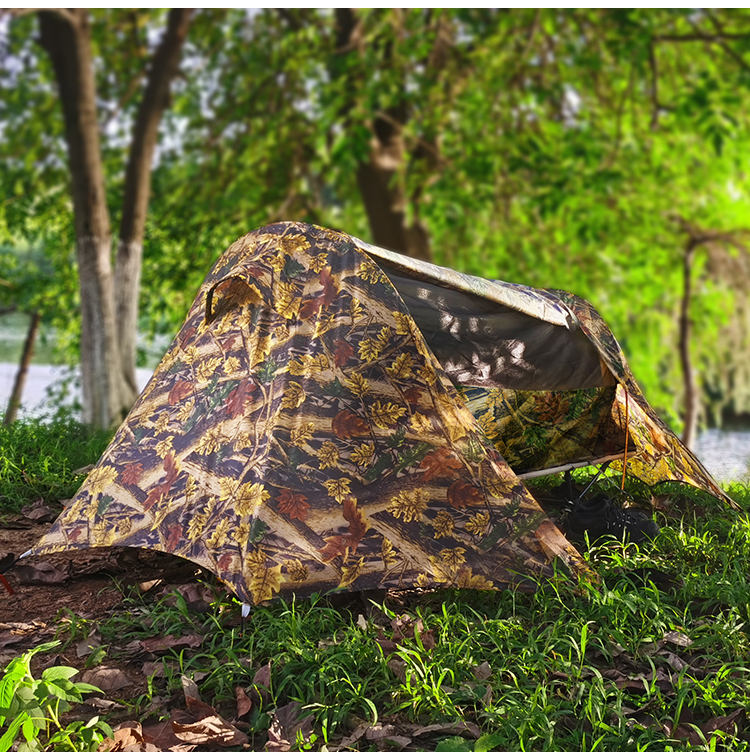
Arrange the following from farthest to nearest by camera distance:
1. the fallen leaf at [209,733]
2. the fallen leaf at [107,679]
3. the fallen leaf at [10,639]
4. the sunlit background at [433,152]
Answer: the sunlit background at [433,152], the fallen leaf at [10,639], the fallen leaf at [107,679], the fallen leaf at [209,733]

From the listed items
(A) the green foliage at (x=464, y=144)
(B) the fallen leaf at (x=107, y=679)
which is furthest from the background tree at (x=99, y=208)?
(B) the fallen leaf at (x=107, y=679)

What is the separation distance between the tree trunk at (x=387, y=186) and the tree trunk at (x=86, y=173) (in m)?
3.13

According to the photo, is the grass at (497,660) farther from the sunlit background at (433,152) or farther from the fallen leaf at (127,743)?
the sunlit background at (433,152)

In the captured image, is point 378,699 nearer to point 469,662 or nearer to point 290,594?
point 469,662

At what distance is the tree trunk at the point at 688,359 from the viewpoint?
939cm

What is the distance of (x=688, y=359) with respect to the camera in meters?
9.63

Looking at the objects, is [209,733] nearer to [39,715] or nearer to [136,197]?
[39,715]

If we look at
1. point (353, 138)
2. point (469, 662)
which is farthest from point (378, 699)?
point (353, 138)

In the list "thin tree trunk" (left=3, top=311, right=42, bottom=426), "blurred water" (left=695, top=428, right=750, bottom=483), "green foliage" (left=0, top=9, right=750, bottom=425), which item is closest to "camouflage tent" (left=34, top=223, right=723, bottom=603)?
"green foliage" (left=0, top=9, right=750, bottom=425)

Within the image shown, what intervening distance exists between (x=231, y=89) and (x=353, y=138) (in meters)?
3.23

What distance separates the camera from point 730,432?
46.5 ft

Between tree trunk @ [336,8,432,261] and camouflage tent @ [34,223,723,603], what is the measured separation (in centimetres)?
613

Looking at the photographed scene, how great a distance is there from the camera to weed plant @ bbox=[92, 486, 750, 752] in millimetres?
2199

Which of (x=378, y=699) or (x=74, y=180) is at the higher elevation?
(x=74, y=180)
